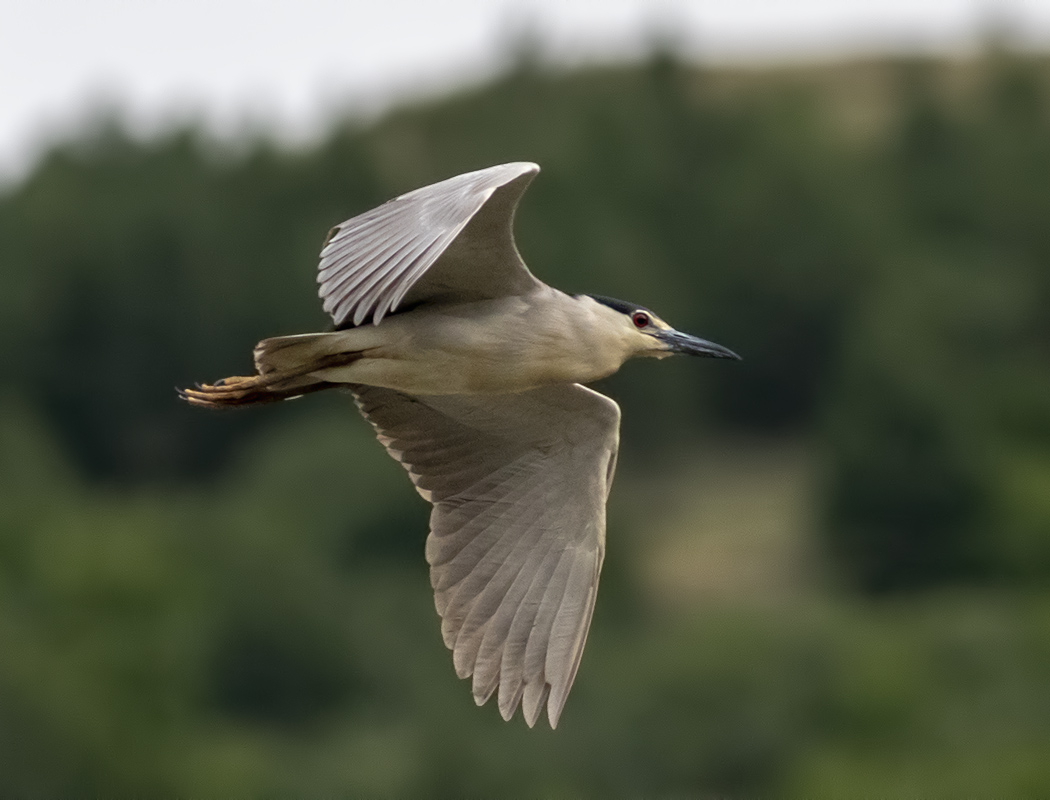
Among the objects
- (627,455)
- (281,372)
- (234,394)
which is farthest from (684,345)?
(627,455)

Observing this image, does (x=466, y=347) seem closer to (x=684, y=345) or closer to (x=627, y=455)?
(x=684, y=345)

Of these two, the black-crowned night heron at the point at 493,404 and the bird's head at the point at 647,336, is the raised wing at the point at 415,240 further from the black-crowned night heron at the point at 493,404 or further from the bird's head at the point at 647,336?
the bird's head at the point at 647,336

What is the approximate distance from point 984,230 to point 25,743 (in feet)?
182

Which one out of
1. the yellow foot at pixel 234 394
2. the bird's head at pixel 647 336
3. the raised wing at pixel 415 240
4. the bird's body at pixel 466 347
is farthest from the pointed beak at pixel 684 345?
the yellow foot at pixel 234 394

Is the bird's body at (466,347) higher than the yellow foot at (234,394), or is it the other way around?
the bird's body at (466,347)

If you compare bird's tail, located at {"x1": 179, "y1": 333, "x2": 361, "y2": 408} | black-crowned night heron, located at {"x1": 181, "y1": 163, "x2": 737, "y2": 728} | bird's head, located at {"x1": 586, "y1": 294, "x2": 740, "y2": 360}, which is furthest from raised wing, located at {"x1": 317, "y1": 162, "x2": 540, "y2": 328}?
bird's head, located at {"x1": 586, "y1": 294, "x2": 740, "y2": 360}

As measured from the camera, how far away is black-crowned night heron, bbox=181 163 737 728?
33.9ft

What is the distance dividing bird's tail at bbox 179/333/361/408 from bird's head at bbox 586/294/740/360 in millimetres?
1316

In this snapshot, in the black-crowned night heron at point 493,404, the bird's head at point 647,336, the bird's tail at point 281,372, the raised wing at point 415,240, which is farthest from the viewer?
the bird's head at point 647,336

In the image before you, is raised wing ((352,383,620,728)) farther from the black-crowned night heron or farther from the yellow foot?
the yellow foot

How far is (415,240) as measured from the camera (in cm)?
934

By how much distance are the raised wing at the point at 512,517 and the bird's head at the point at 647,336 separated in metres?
Result: 0.31

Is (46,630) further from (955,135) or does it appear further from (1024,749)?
(955,135)

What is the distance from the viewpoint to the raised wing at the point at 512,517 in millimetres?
10969
